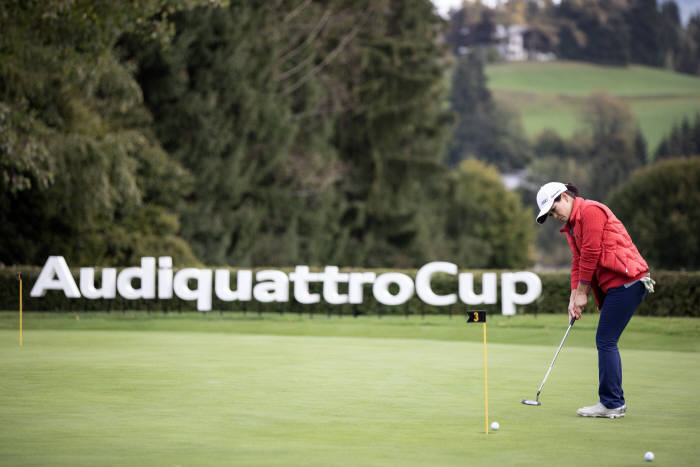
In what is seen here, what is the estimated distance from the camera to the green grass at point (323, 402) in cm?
767

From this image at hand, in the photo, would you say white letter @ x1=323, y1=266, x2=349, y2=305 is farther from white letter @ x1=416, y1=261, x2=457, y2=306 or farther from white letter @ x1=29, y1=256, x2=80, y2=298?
white letter @ x1=29, y1=256, x2=80, y2=298

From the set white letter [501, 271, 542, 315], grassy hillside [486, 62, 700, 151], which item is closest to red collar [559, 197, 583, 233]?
white letter [501, 271, 542, 315]

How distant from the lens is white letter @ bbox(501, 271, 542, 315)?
934 inches

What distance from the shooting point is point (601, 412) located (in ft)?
31.4

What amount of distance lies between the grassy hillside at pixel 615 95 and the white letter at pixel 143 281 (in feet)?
491

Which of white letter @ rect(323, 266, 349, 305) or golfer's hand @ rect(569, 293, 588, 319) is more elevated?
golfer's hand @ rect(569, 293, 588, 319)

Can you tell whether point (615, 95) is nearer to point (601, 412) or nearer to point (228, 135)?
point (228, 135)

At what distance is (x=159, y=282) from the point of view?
82.9 feet

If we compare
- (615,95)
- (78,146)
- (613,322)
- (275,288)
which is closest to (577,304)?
(613,322)

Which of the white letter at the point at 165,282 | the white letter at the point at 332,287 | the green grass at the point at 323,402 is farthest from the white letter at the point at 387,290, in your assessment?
the white letter at the point at 165,282

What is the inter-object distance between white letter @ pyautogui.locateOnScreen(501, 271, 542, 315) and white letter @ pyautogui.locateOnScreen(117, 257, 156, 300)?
26.7ft

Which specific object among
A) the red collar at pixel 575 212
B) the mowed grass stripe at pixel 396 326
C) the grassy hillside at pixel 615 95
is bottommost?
the mowed grass stripe at pixel 396 326

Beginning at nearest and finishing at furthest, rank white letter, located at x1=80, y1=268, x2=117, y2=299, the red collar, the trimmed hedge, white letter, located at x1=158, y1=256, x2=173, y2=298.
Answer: the red collar → white letter, located at x1=80, y1=268, x2=117, y2=299 → white letter, located at x1=158, y1=256, x2=173, y2=298 → the trimmed hedge

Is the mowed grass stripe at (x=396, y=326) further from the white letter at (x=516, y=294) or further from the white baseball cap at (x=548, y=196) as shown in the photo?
the white baseball cap at (x=548, y=196)
